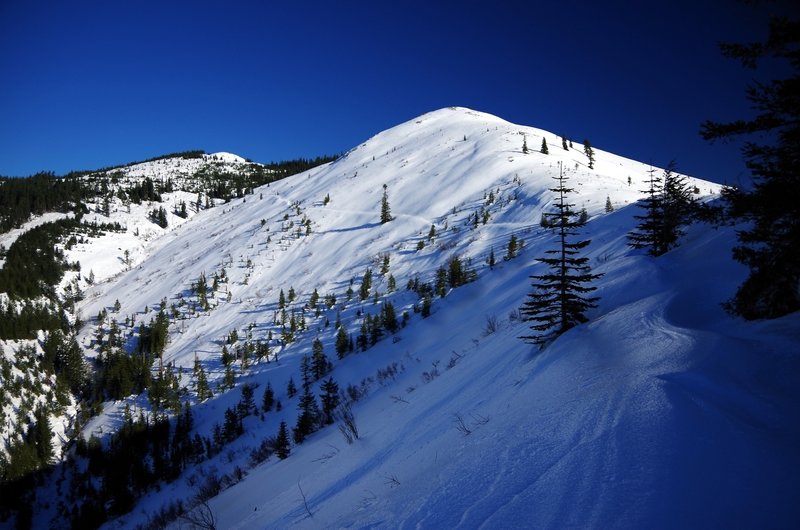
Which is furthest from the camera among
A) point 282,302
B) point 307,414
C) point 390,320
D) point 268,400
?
point 282,302

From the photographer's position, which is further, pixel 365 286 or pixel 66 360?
pixel 66 360

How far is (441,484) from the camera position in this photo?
4020mm

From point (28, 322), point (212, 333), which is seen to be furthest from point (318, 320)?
point (28, 322)

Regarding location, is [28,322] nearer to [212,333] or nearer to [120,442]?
[120,442]

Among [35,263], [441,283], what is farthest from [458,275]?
[35,263]

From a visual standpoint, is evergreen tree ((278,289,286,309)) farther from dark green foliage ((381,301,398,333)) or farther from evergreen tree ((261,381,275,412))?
dark green foliage ((381,301,398,333))

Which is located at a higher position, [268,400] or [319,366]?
[319,366]

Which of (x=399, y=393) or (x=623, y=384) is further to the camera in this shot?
(x=399, y=393)

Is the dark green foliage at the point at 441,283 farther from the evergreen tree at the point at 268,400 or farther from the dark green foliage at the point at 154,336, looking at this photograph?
the dark green foliage at the point at 154,336

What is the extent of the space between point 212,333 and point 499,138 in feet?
216

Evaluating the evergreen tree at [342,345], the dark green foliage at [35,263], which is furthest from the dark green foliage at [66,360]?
the evergreen tree at [342,345]

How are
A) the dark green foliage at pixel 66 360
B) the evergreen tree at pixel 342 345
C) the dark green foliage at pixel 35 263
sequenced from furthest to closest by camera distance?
1. the dark green foliage at pixel 35 263
2. the dark green foliage at pixel 66 360
3. the evergreen tree at pixel 342 345

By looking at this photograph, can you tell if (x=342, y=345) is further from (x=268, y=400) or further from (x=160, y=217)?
(x=160, y=217)

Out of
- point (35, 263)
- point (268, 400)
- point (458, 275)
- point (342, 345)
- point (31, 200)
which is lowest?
point (268, 400)
